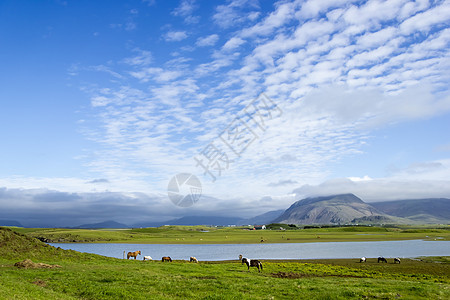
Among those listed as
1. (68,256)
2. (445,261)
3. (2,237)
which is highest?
(2,237)

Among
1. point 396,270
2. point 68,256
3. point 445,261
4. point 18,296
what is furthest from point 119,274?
point 445,261

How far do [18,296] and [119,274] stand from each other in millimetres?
13890

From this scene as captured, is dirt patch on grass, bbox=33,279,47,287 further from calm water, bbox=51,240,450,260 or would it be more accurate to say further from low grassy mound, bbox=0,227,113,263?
calm water, bbox=51,240,450,260

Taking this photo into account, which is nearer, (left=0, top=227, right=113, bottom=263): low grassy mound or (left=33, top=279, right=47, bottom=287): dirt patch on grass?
(left=33, top=279, right=47, bottom=287): dirt patch on grass

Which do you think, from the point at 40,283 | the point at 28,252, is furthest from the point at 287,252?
the point at 40,283

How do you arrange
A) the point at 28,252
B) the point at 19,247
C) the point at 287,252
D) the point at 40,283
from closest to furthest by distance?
the point at 40,283, the point at 28,252, the point at 19,247, the point at 287,252

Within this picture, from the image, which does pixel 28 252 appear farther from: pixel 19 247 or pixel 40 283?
pixel 40 283

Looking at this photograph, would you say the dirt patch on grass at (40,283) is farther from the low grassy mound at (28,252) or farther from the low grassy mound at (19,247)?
the low grassy mound at (19,247)

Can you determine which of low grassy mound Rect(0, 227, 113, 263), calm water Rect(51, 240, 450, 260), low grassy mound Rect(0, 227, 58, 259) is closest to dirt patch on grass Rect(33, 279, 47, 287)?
low grassy mound Rect(0, 227, 113, 263)

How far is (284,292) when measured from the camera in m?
24.2

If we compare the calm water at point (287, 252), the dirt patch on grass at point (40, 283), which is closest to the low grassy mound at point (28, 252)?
the dirt patch on grass at point (40, 283)

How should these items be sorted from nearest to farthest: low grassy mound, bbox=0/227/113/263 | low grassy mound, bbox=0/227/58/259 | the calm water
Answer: low grassy mound, bbox=0/227/113/263 → low grassy mound, bbox=0/227/58/259 → the calm water

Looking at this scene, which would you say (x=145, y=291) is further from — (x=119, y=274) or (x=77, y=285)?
(x=119, y=274)

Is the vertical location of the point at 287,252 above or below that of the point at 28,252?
below
